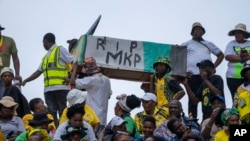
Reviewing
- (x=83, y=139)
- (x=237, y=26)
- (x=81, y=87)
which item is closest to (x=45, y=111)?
(x=81, y=87)

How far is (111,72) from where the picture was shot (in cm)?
2408

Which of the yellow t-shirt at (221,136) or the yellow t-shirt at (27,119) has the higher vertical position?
the yellow t-shirt at (27,119)

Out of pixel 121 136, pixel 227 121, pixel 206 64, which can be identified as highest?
pixel 206 64

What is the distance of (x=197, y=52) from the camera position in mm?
23344

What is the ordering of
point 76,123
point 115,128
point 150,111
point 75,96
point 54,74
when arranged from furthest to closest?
Answer: 1. point 54,74
2. point 150,111
3. point 75,96
4. point 115,128
5. point 76,123

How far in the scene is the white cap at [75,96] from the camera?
20609 mm

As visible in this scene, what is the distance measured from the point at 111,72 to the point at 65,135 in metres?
5.32

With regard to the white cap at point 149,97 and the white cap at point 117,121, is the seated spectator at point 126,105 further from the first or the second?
the white cap at point 117,121

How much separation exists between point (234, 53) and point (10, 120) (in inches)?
188

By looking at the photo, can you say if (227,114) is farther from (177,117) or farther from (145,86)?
(145,86)

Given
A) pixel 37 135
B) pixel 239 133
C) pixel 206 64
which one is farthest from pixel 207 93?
pixel 239 133

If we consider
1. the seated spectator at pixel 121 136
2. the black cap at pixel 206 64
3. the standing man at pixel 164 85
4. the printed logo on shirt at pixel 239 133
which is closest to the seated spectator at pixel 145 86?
the standing man at pixel 164 85

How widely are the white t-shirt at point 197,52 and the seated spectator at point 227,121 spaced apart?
13.2ft

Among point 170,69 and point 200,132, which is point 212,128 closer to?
point 200,132
